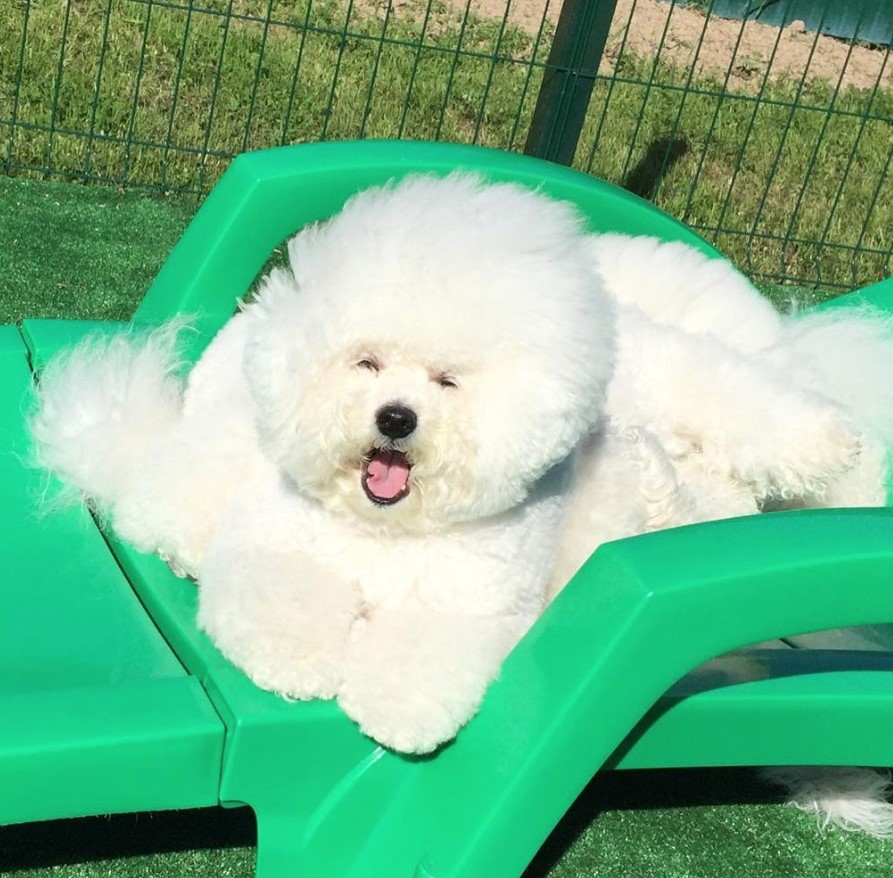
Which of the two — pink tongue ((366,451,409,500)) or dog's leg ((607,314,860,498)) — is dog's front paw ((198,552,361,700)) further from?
dog's leg ((607,314,860,498))

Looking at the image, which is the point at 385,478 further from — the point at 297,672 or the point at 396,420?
the point at 297,672

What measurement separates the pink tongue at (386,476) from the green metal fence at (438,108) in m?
2.47

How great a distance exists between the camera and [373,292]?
1584 millimetres

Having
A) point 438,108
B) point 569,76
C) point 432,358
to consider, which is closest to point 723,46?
point 438,108

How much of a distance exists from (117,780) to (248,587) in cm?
28

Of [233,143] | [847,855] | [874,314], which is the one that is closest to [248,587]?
[847,855]

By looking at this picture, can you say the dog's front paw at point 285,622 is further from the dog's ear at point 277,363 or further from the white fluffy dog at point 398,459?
the dog's ear at point 277,363

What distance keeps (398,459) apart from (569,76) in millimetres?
2564

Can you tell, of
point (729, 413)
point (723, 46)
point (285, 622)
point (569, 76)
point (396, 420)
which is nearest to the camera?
point (396, 420)

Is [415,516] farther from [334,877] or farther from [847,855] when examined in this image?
[847,855]

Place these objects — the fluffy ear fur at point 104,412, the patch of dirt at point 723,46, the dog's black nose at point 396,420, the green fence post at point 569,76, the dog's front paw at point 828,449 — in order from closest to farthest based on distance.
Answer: the dog's black nose at point 396,420
the fluffy ear fur at point 104,412
the dog's front paw at point 828,449
the green fence post at point 569,76
the patch of dirt at point 723,46

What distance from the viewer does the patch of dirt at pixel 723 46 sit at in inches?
248

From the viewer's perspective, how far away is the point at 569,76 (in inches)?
155

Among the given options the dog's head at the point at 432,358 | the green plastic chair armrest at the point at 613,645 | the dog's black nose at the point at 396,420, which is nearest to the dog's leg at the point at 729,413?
the green plastic chair armrest at the point at 613,645
